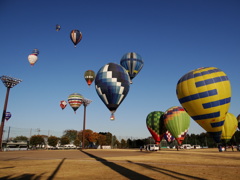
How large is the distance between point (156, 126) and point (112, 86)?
27.5 metres

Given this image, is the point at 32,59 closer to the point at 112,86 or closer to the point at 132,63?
the point at 132,63

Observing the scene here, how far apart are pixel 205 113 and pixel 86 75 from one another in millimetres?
35809

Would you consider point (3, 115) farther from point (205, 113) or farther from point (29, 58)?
point (205, 113)

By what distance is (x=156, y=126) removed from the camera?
5197cm

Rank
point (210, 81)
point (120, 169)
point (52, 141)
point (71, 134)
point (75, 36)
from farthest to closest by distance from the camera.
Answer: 1. point (71, 134)
2. point (52, 141)
3. point (75, 36)
4. point (210, 81)
5. point (120, 169)

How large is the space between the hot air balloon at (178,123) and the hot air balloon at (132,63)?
525 inches

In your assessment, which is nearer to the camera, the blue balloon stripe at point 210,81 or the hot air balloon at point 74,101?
the blue balloon stripe at point 210,81

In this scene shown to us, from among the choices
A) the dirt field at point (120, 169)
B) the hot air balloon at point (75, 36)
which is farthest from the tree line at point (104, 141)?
the dirt field at point (120, 169)

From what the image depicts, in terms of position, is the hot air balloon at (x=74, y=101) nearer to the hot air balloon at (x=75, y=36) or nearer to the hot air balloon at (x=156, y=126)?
the hot air balloon at (x=156, y=126)

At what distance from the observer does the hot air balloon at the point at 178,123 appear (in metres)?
43.1

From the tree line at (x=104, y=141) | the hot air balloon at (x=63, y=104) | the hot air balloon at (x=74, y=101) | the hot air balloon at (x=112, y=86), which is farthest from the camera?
the tree line at (x=104, y=141)

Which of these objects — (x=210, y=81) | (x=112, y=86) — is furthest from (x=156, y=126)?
(x=210, y=81)

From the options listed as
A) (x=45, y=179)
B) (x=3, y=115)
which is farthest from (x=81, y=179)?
(x=3, y=115)

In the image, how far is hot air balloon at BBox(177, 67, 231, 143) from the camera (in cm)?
2117
